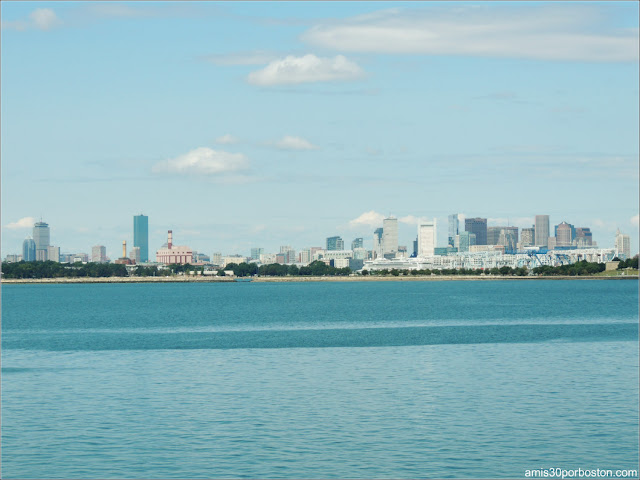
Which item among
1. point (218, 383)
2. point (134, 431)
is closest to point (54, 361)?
point (218, 383)

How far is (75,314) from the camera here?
9175 cm

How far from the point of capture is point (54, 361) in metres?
44.1

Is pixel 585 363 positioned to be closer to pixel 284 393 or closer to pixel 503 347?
pixel 503 347

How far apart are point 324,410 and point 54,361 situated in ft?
65.6

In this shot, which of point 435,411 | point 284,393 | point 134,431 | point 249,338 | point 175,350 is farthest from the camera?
point 249,338

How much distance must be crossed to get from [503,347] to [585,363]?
8756mm

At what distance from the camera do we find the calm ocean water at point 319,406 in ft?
74.5

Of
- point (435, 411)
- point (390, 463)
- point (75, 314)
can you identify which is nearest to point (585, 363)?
point (435, 411)

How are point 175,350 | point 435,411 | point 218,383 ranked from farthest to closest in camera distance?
1. point 175,350
2. point 218,383
3. point 435,411

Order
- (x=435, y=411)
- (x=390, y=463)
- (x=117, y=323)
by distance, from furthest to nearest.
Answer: (x=117, y=323), (x=435, y=411), (x=390, y=463)

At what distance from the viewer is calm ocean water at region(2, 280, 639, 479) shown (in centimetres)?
2272

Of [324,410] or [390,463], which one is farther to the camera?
[324,410]

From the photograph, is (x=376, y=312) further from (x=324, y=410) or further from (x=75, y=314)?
(x=324, y=410)

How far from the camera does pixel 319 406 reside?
29625 millimetres
